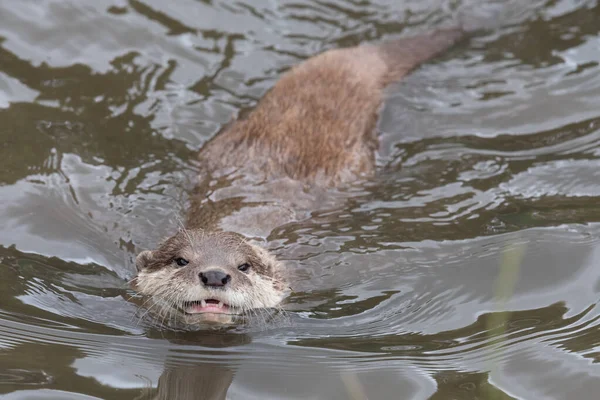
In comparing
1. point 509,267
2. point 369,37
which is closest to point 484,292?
point 509,267

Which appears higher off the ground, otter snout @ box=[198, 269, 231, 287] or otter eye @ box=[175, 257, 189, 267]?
otter eye @ box=[175, 257, 189, 267]

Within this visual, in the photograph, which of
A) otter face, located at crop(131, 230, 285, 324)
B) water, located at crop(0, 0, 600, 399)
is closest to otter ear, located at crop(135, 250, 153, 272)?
otter face, located at crop(131, 230, 285, 324)

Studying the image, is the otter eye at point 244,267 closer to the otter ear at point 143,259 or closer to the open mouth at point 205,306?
the open mouth at point 205,306

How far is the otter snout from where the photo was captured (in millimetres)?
3000

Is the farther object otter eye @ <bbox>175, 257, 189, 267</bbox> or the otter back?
the otter back

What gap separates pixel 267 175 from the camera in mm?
4344

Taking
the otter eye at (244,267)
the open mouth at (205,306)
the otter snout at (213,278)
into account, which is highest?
the otter eye at (244,267)

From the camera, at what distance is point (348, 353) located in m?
2.96

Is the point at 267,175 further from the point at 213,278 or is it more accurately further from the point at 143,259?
the point at 213,278

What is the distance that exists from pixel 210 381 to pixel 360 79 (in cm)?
261

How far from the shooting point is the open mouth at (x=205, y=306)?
3.06 meters

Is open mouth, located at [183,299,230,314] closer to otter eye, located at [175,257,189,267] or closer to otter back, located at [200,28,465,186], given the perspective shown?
otter eye, located at [175,257,189,267]

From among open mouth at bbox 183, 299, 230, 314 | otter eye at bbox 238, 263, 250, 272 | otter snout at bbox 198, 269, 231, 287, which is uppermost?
otter eye at bbox 238, 263, 250, 272

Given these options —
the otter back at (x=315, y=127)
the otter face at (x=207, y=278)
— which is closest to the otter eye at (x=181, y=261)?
the otter face at (x=207, y=278)
